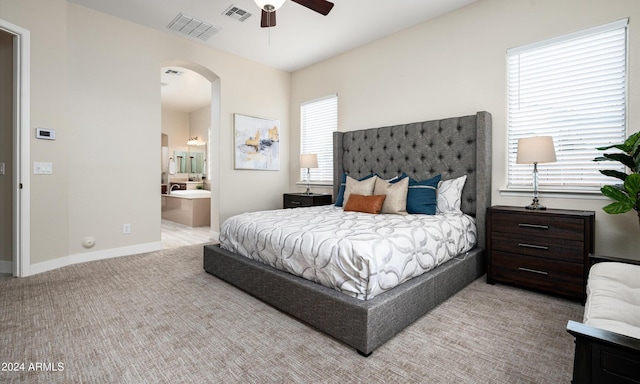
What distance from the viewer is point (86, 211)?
3.42m

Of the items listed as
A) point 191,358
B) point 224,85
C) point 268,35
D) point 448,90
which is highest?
point 268,35

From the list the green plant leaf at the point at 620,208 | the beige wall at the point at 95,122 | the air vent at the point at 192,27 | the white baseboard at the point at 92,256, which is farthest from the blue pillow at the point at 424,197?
the white baseboard at the point at 92,256

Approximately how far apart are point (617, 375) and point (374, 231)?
1348 mm

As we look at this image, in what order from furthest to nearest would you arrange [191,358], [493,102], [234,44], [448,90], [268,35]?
[234,44] → [268,35] → [448,90] → [493,102] → [191,358]

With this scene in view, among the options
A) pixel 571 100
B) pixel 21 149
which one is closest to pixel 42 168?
pixel 21 149

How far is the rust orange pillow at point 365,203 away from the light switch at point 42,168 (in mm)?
3027

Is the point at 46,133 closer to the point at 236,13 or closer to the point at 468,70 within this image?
the point at 236,13

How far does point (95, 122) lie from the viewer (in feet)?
11.4

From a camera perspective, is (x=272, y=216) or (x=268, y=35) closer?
(x=272, y=216)

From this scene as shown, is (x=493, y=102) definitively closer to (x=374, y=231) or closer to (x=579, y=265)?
(x=579, y=265)

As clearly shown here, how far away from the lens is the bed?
1.71 meters

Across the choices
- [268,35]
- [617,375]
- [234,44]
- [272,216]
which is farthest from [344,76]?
[617,375]

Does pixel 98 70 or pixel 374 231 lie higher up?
pixel 98 70

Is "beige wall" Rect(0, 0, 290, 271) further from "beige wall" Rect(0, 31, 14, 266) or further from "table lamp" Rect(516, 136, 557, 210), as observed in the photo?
"table lamp" Rect(516, 136, 557, 210)
